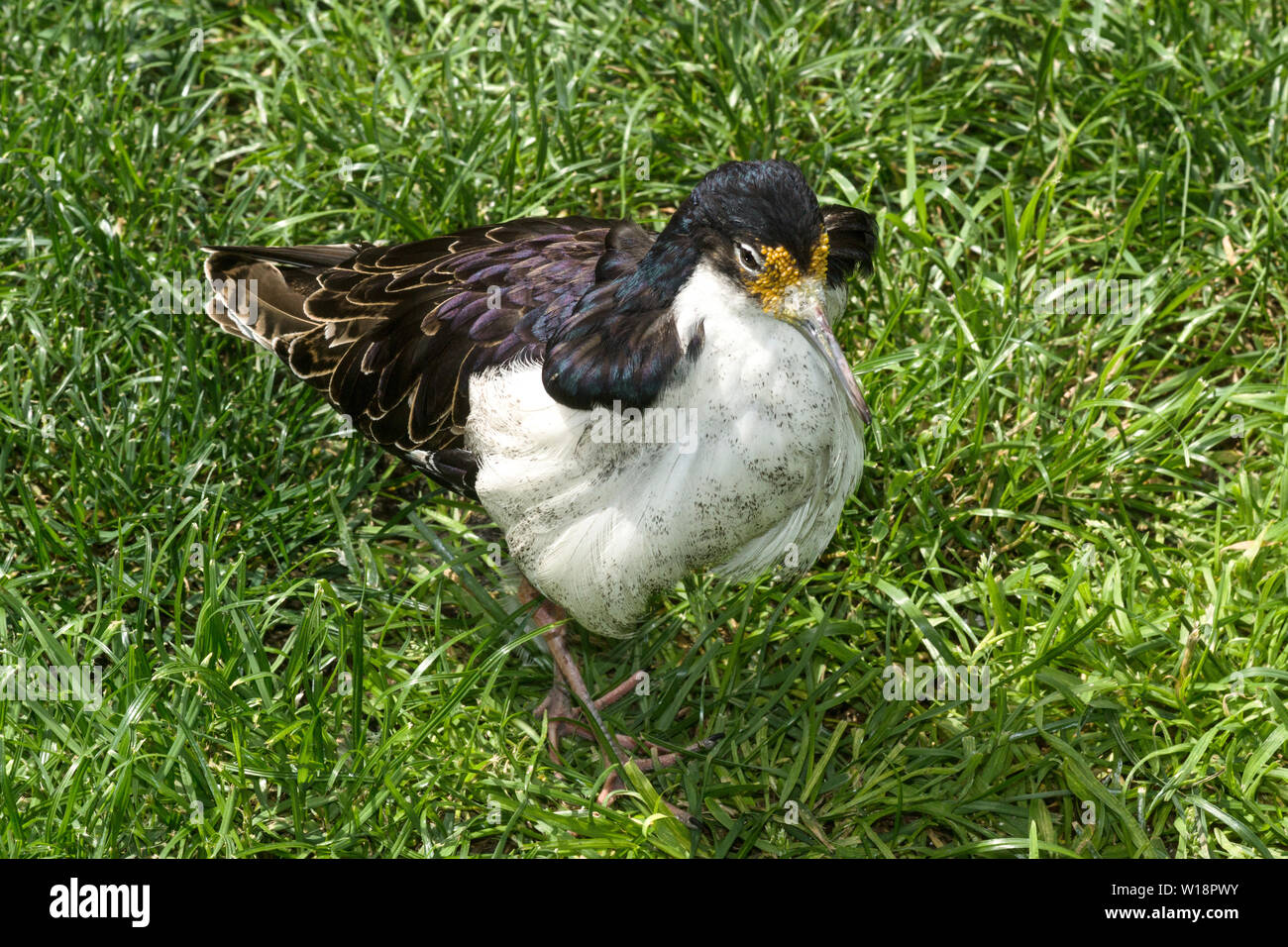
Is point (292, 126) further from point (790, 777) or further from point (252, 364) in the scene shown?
point (790, 777)

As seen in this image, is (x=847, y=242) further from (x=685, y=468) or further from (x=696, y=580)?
(x=696, y=580)

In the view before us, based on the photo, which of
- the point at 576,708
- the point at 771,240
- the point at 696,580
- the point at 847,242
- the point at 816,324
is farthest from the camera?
the point at 696,580

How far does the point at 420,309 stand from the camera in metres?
5.07

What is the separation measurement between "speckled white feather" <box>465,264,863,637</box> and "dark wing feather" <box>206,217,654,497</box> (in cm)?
17

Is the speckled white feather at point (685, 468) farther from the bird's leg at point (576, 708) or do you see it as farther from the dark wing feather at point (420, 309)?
the bird's leg at point (576, 708)

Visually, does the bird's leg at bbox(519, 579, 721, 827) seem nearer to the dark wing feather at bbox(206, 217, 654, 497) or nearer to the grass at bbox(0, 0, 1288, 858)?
the grass at bbox(0, 0, 1288, 858)

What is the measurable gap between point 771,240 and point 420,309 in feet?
5.16

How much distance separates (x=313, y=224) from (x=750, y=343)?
3.06 metres

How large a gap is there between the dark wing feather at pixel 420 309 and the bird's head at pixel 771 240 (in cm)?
54

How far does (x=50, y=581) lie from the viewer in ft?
17.5

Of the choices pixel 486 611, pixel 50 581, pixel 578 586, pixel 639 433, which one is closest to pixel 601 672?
pixel 486 611

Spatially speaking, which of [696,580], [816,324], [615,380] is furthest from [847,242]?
[696,580]

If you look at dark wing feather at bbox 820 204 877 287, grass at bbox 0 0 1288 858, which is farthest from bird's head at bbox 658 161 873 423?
grass at bbox 0 0 1288 858

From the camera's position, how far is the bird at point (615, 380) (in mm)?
4176
